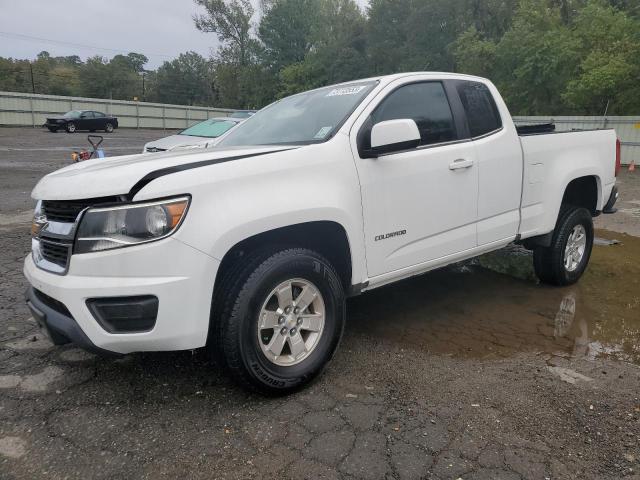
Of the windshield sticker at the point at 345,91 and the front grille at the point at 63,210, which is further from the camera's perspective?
the windshield sticker at the point at 345,91

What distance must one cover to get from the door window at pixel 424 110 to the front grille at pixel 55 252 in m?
2.03

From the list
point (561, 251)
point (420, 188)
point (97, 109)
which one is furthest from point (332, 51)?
point (420, 188)

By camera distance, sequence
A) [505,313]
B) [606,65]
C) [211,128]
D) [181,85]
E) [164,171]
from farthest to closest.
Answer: [181,85] < [606,65] < [211,128] < [505,313] < [164,171]

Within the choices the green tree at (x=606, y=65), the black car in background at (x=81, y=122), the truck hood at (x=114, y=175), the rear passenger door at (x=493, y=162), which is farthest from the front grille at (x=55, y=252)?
the black car in background at (x=81, y=122)

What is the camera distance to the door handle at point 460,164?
3576 millimetres

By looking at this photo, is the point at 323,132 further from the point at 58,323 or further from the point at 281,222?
the point at 58,323

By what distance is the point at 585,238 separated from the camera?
196 inches

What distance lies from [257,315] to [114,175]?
3.31 feet

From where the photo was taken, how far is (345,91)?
3.62m

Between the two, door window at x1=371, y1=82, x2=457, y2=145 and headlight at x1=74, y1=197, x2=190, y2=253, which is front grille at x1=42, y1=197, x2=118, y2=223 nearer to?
headlight at x1=74, y1=197, x2=190, y2=253

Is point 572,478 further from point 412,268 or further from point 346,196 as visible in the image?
point 346,196

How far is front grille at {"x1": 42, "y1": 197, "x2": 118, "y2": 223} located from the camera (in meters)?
2.49

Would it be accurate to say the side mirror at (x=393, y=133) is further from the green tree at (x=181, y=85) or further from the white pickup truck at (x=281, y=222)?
the green tree at (x=181, y=85)

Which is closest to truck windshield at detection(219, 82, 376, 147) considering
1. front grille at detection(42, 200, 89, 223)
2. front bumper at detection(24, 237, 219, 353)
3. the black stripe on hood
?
the black stripe on hood
